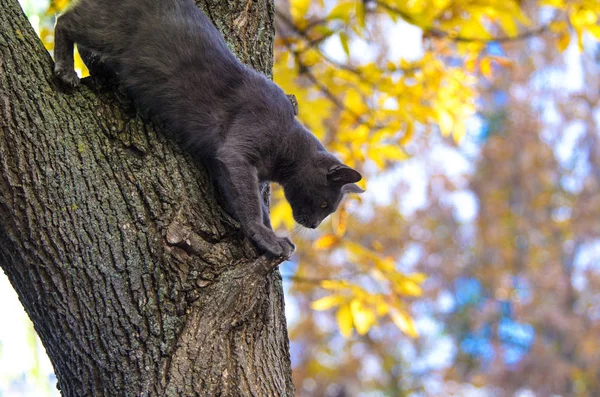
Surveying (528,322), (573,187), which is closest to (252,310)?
(528,322)

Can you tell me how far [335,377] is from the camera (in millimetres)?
8188

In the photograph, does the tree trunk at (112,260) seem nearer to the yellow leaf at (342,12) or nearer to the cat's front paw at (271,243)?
the cat's front paw at (271,243)

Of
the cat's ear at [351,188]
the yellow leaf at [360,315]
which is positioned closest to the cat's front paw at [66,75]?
the cat's ear at [351,188]

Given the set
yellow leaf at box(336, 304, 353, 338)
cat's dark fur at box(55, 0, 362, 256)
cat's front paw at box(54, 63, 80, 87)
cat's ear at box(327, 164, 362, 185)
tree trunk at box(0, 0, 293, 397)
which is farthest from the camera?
yellow leaf at box(336, 304, 353, 338)

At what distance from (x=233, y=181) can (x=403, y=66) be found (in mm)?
1588

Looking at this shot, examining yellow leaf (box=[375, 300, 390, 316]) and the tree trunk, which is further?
yellow leaf (box=[375, 300, 390, 316])

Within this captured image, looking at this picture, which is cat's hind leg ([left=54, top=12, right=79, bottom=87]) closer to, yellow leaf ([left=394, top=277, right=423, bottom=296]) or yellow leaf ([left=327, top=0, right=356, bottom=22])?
yellow leaf ([left=327, top=0, right=356, bottom=22])

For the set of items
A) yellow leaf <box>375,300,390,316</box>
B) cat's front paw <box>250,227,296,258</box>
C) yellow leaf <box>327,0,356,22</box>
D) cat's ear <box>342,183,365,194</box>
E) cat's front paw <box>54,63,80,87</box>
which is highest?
yellow leaf <box>327,0,356,22</box>

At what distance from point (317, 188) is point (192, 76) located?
30.0 inches

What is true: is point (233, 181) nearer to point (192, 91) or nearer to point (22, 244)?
point (192, 91)

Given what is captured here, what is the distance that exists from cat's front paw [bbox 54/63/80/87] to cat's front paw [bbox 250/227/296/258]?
0.77m

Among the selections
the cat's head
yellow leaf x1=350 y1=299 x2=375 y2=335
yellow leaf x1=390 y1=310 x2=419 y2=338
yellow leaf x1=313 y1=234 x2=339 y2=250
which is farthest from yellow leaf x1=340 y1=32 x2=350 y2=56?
yellow leaf x1=390 y1=310 x2=419 y2=338

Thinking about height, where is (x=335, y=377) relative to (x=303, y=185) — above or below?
above

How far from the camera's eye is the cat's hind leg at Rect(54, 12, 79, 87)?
2010mm
